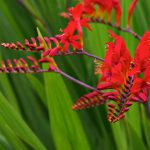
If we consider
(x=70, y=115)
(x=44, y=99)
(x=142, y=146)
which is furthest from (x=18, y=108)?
(x=142, y=146)

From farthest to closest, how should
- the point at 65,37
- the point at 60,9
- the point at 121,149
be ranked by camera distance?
the point at 60,9 → the point at 121,149 → the point at 65,37

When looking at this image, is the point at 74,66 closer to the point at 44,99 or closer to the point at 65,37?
the point at 44,99

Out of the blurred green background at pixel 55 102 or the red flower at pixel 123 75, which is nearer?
the red flower at pixel 123 75

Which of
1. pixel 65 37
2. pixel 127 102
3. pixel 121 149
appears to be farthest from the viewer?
pixel 121 149

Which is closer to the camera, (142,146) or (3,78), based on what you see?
(142,146)

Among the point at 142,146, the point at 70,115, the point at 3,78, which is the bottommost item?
the point at 142,146

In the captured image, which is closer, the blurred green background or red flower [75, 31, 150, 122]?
red flower [75, 31, 150, 122]

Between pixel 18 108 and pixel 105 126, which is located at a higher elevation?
pixel 18 108

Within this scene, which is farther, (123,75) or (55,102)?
(55,102)
